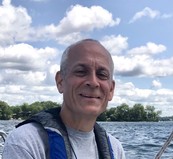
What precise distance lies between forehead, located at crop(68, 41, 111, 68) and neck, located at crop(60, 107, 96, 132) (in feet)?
1.03

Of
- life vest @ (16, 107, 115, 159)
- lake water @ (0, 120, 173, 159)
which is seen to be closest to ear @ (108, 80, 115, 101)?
life vest @ (16, 107, 115, 159)

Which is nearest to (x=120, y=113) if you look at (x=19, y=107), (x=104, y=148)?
(x=19, y=107)

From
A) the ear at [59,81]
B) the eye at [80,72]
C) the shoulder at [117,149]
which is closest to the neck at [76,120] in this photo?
the ear at [59,81]

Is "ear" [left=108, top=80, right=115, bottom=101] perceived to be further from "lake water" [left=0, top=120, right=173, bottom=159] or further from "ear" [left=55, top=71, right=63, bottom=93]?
"lake water" [left=0, top=120, right=173, bottom=159]

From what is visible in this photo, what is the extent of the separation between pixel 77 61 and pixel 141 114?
9093cm

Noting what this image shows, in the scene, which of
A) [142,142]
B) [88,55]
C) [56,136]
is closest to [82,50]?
[88,55]

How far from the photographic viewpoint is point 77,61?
2.87 meters

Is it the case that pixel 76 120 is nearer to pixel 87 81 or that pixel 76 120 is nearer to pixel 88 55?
pixel 87 81

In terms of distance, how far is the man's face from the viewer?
282 centimetres

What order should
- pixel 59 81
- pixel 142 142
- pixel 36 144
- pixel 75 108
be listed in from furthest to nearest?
pixel 142 142 < pixel 59 81 < pixel 75 108 < pixel 36 144

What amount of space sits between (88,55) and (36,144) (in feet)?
2.13

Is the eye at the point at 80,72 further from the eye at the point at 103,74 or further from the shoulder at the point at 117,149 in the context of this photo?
the shoulder at the point at 117,149

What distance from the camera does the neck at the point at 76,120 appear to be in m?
2.86

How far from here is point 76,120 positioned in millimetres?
2869
